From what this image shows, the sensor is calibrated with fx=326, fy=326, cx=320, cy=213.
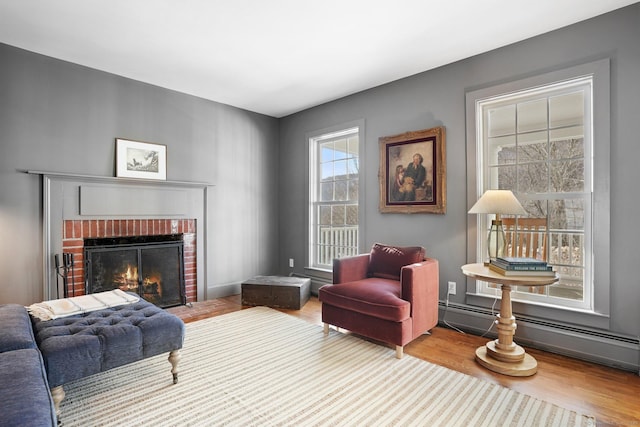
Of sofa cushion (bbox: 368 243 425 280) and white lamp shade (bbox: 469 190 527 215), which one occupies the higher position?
white lamp shade (bbox: 469 190 527 215)

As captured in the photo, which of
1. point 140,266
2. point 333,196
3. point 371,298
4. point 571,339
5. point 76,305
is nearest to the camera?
point 76,305

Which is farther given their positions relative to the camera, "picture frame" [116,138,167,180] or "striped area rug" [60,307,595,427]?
"picture frame" [116,138,167,180]

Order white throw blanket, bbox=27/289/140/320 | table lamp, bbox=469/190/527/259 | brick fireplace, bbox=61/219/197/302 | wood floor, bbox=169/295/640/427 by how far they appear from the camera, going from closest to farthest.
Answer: wood floor, bbox=169/295/640/427 → white throw blanket, bbox=27/289/140/320 → table lamp, bbox=469/190/527/259 → brick fireplace, bbox=61/219/197/302

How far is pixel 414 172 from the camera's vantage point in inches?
137

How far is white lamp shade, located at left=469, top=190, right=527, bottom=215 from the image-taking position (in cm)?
245

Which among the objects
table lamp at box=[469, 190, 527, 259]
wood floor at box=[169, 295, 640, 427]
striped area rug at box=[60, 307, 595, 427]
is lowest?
wood floor at box=[169, 295, 640, 427]

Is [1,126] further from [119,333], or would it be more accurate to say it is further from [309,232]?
[309,232]

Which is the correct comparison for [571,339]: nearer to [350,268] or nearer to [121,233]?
[350,268]

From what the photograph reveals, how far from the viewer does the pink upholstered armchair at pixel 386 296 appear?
2.51 m

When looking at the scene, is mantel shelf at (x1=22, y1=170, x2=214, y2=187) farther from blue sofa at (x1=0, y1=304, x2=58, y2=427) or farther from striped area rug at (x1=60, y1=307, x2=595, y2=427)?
striped area rug at (x1=60, y1=307, x2=595, y2=427)

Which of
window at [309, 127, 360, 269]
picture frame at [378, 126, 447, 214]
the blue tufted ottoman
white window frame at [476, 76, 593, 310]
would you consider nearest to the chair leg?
white window frame at [476, 76, 593, 310]

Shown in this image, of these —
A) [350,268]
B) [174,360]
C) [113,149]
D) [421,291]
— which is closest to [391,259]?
[350,268]

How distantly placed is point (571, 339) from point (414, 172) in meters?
1.95

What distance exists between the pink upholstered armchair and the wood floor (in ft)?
0.62
